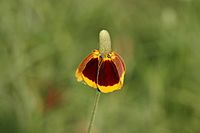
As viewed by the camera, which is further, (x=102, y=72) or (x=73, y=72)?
(x=73, y=72)

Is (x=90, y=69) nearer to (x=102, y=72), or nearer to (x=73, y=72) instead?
(x=102, y=72)

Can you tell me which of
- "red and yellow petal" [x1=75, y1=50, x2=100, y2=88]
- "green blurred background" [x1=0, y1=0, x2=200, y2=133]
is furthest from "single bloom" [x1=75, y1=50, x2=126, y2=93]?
"green blurred background" [x1=0, y1=0, x2=200, y2=133]

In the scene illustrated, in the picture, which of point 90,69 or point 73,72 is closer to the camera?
point 90,69

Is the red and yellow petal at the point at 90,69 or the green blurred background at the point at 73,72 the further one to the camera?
the green blurred background at the point at 73,72

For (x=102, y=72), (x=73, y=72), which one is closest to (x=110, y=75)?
(x=102, y=72)

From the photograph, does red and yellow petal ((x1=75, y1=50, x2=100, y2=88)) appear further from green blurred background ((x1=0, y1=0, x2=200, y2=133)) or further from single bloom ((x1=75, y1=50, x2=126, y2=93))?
green blurred background ((x1=0, y1=0, x2=200, y2=133))

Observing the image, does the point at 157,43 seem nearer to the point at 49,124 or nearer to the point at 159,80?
the point at 159,80

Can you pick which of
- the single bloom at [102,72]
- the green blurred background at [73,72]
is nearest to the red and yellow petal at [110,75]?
the single bloom at [102,72]

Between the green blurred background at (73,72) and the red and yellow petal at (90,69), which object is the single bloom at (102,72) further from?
the green blurred background at (73,72)

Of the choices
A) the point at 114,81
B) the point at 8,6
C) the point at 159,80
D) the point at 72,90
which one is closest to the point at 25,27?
the point at 8,6

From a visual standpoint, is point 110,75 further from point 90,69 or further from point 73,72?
point 73,72
